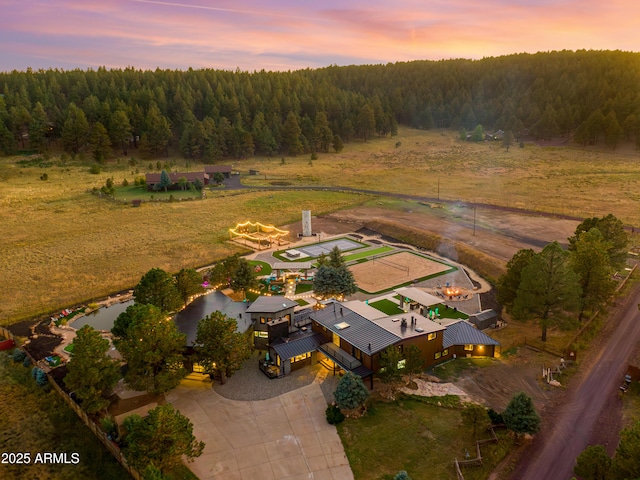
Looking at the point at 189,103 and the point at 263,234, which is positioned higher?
the point at 189,103

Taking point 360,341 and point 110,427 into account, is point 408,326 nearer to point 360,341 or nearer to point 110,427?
point 360,341

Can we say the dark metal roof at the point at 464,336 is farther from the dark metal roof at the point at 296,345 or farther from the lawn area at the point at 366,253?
the lawn area at the point at 366,253

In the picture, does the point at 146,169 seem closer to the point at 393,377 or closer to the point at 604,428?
the point at 393,377

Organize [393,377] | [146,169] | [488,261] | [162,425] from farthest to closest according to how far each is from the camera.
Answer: [146,169], [488,261], [393,377], [162,425]

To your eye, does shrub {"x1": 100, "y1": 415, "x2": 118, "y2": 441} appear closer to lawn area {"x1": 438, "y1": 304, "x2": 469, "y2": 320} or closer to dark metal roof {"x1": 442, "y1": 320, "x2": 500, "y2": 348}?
dark metal roof {"x1": 442, "y1": 320, "x2": 500, "y2": 348}

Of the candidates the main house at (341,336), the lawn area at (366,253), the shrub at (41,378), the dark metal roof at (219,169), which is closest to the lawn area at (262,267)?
the lawn area at (366,253)

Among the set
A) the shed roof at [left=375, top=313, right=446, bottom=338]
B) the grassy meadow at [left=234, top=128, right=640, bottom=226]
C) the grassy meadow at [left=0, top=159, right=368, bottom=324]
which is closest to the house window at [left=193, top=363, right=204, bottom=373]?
the shed roof at [left=375, top=313, right=446, bottom=338]

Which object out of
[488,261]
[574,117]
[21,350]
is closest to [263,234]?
[488,261]
